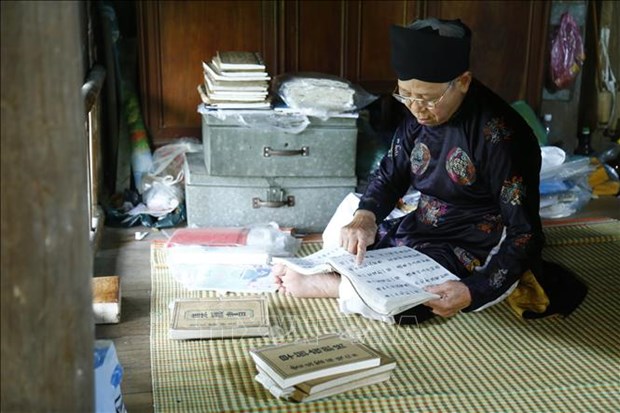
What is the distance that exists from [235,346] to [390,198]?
771 mm

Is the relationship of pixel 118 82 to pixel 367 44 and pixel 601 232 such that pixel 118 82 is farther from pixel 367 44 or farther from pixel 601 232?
pixel 601 232

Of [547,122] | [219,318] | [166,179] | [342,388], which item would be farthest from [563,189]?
[342,388]

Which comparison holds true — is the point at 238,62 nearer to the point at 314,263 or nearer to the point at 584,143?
the point at 314,263

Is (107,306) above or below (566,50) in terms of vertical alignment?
below

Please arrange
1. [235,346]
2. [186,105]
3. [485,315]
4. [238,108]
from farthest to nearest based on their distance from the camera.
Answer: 1. [186,105]
2. [238,108]
3. [485,315]
4. [235,346]

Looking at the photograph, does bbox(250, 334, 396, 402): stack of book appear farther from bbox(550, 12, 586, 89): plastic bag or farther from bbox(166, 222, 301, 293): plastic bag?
bbox(550, 12, 586, 89): plastic bag

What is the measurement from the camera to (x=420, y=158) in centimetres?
266

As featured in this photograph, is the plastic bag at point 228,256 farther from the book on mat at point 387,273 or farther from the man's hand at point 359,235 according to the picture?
the man's hand at point 359,235

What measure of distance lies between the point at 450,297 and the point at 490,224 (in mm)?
362

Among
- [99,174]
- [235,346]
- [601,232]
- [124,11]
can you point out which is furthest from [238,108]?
[601,232]

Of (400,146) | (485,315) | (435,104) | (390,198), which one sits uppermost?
(435,104)

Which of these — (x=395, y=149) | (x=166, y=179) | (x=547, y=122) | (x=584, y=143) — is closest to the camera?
(x=395, y=149)

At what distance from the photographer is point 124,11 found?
4.02 m

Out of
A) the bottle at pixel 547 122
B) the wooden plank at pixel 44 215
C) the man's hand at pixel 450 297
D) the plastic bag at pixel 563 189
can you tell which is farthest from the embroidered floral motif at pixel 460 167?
the bottle at pixel 547 122
